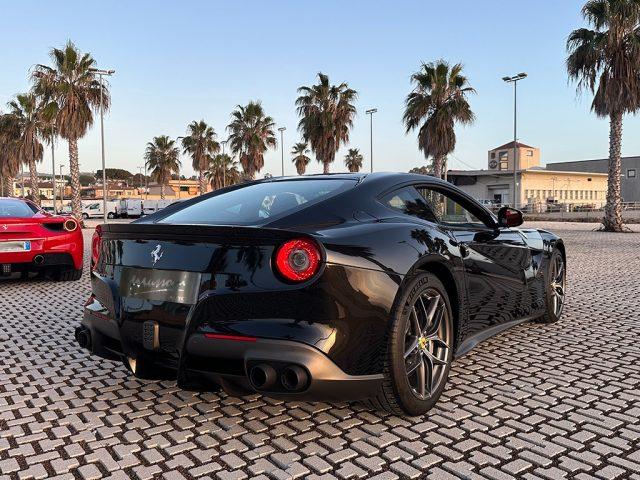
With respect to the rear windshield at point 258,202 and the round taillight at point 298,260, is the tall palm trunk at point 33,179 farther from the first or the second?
the round taillight at point 298,260

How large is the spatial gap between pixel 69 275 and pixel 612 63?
70.0 ft

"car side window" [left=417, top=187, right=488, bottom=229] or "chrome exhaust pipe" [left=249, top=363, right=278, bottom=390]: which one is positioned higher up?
"car side window" [left=417, top=187, right=488, bottom=229]

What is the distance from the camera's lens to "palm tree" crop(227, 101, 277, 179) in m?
48.2

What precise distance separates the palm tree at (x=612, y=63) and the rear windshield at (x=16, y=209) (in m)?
21.0

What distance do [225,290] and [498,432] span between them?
1.54m

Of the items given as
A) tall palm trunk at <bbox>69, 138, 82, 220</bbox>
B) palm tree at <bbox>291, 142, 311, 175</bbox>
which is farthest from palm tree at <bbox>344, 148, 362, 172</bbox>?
tall palm trunk at <bbox>69, 138, 82, 220</bbox>

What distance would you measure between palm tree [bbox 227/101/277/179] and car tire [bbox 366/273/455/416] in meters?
45.9

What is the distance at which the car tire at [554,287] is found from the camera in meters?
5.04

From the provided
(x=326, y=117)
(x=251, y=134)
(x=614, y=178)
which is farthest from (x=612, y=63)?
(x=251, y=134)

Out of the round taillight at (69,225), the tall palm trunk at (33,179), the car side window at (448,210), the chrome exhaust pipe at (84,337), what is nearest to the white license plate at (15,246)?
the round taillight at (69,225)

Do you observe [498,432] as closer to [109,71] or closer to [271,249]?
[271,249]

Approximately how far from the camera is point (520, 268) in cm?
440

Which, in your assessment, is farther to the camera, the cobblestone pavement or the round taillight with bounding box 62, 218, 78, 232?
the round taillight with bounding box 62, 218, 78, 232

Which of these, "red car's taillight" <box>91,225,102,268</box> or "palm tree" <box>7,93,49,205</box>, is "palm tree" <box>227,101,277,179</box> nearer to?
"palm tree" <box>7,93,49,205</box>
